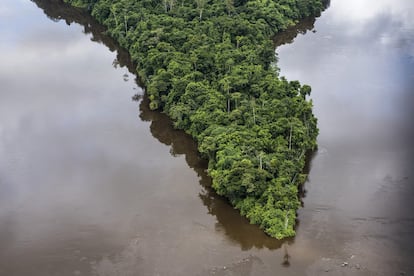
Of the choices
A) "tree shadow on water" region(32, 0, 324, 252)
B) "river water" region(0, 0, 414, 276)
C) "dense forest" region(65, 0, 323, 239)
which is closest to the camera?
"river water" region(0, 0, 414, 276)


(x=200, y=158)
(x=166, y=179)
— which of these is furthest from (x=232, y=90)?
(x=166, y=179)

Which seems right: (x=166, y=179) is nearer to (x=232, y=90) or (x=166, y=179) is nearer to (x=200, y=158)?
(x=200, y=158)

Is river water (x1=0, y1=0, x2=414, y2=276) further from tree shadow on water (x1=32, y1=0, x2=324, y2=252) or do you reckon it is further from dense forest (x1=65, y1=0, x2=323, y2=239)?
dense forest (x1=65, y1=0, x2=323, y2=239)

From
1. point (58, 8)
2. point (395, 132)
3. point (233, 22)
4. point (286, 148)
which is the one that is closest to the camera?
point (286, 148)

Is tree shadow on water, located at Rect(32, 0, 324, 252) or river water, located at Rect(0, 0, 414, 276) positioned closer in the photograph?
river water, located at Rect(0, 0, 414, 276)

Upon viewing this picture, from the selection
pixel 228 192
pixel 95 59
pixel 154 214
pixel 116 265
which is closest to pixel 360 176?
pixel 228 192

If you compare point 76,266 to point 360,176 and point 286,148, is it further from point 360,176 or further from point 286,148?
point 360,176

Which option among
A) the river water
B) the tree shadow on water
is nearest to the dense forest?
the tree shadow on water

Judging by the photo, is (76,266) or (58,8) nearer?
(76,266)
